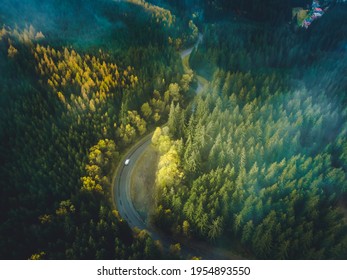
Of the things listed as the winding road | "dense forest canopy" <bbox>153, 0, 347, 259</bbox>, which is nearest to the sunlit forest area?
"dense forest canopy" <bbox>153, 0, 347, 259</bbox>

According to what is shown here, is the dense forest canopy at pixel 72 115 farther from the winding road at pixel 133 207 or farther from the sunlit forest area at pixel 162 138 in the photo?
the winding road at pixel 133 207

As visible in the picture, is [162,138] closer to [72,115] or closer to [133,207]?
[133,207]

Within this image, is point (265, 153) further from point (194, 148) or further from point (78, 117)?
point (78, 117)

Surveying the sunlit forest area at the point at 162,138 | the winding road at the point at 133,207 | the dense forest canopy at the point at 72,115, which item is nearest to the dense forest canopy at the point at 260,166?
the sunlit forest area at the point at 162,138

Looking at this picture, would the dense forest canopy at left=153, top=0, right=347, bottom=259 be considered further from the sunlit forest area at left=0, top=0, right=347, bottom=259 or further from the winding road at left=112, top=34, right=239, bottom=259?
the winding road at left=112, top=34, right=239, bottom=259

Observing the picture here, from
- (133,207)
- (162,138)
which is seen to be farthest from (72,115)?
(133,207)
